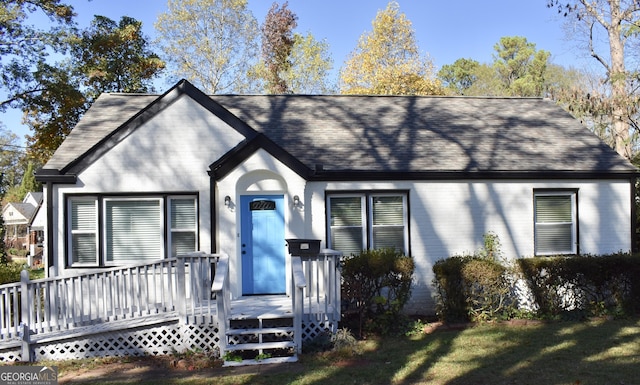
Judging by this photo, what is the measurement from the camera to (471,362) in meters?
7.90

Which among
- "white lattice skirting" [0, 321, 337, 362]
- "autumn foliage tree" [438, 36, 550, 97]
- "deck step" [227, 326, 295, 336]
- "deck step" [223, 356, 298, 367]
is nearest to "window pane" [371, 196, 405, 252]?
"white lattice skirting" [0, 321, 337, 362]

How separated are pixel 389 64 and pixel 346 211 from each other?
23107mm

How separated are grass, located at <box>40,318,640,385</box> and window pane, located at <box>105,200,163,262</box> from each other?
113 inches

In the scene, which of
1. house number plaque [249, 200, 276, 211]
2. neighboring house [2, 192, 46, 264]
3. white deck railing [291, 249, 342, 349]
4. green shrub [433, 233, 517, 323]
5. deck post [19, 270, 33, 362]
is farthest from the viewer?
neighboring house [2, 192, 46, 264]

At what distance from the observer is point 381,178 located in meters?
11.8

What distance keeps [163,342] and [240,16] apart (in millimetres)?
30156

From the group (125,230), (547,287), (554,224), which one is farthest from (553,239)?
(125,230)

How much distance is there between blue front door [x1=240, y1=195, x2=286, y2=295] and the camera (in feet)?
37.0

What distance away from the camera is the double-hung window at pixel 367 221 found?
11914 millimetres

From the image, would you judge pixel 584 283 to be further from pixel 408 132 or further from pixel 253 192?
pixel 253 192

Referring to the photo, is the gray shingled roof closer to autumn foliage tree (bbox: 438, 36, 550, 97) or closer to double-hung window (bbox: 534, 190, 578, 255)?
double-hung window (bbox: 534, 190, 578, 255)

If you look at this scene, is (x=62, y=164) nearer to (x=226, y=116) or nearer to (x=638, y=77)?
(x=226, y=116)

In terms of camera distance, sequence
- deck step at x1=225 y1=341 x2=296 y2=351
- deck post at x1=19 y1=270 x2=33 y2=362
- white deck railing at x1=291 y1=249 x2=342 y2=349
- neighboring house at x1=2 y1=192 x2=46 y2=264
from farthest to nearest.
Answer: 1. neighboring house at x1=2 y1=192 x2=46 y2=264
2. white deck railing at x1=291 y1=249 x2=342 y2=349
3. deck post at x1=19 y1=270 x2=33 y2=362
4. deck step at x1=225 y1=341 x2=296 y2=351

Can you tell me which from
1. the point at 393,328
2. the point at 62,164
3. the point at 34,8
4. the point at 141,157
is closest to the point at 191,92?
the point at 141,157
